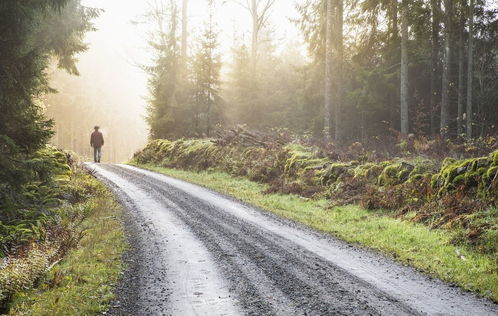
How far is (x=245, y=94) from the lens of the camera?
3100 centimetres

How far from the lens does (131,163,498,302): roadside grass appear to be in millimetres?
6508

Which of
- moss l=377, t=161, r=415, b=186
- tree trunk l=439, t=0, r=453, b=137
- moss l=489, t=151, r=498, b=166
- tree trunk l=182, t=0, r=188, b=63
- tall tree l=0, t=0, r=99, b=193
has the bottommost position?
moss l=377, t=161, r=415, b=186

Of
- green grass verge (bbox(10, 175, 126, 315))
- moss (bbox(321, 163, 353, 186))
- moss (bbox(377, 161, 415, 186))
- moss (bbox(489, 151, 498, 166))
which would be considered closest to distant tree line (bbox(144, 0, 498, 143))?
moss (bbox(321, 163, 353, 186))

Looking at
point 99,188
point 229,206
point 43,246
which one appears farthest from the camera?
point 99,188

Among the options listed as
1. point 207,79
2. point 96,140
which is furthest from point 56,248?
point 207,79

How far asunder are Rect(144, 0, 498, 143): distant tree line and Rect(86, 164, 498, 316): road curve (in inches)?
534

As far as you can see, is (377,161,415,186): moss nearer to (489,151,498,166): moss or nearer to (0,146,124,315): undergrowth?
(489,151,498,166): moss

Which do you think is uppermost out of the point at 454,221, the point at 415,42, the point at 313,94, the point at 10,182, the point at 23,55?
the point at 415,42

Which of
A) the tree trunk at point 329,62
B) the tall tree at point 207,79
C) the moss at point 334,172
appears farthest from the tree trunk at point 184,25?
the moss at point 334,172

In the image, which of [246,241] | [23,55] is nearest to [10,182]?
[23,55]

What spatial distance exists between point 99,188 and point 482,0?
22659 millimetres

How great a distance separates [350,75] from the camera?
27172 mm

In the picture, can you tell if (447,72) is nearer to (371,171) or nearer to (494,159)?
(371,171)

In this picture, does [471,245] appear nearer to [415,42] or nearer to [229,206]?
[229,206]
